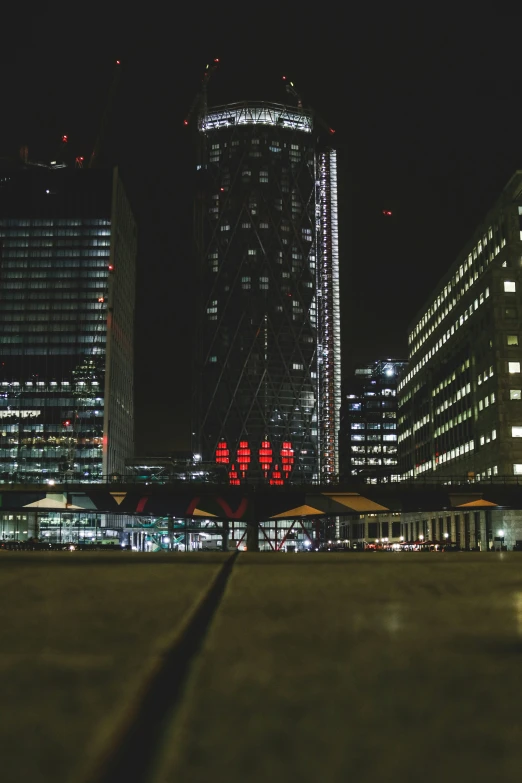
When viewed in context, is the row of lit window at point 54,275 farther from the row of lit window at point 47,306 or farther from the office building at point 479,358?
the office building at point 479,358

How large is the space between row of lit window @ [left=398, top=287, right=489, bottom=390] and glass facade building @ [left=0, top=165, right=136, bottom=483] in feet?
244

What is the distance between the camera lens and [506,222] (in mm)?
103250

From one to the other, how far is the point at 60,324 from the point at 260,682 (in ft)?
615

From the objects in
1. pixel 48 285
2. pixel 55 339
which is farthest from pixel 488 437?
pixel 48 285

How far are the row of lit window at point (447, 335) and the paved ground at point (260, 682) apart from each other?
107545 mm

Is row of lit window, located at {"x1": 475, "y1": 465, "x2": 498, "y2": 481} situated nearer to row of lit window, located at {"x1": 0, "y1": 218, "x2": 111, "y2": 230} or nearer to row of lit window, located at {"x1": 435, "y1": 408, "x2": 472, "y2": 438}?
row of lit window, located at {"x1": 435, "y1": 408, "x2": 472, "y2": 438}

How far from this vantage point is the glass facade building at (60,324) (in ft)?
562

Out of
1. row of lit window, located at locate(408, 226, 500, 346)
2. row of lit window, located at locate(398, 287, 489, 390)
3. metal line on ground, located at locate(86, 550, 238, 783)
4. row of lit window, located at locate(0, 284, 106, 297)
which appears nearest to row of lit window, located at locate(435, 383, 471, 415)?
row of lit window, located at locate(398, 287, 489, 390)

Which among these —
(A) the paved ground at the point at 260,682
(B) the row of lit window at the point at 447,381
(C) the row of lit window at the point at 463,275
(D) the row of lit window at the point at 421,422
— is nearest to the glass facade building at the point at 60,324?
(D) the row of lit window at the point at 421,422

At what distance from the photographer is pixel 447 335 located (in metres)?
126

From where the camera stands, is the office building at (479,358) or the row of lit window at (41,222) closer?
the office building at (479,358)

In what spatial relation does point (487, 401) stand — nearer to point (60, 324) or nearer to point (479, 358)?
point (479, 358)

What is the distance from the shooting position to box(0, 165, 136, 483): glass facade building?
17125 cm

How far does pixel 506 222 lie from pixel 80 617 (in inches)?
4327
